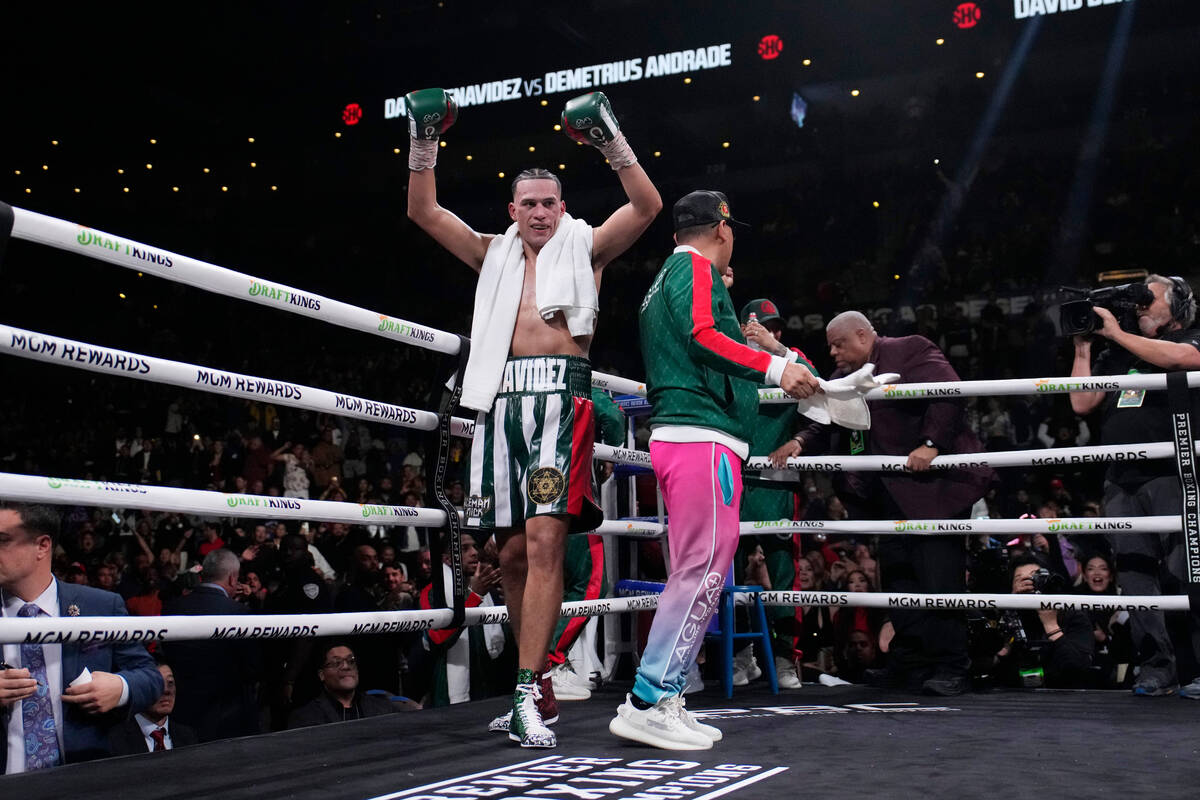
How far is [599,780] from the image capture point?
66.4 inches

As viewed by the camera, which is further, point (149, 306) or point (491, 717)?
point (149, 306)

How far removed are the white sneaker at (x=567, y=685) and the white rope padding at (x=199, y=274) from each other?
105cm

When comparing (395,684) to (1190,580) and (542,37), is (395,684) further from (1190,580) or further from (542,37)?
(542,37)

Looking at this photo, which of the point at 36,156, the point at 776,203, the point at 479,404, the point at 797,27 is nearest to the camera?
the point at 479,404

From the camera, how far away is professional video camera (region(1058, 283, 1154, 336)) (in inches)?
120

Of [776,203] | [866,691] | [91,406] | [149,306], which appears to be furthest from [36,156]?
[866,691]

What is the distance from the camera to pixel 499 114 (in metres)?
14.1

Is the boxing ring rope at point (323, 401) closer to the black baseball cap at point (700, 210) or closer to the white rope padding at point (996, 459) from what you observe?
the white rope padding at point (996, 459)

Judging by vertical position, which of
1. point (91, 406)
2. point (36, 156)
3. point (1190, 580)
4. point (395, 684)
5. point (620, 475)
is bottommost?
point (395, 684)

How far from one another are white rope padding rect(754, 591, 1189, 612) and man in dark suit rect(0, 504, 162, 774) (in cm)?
186

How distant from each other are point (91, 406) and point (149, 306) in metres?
2.39

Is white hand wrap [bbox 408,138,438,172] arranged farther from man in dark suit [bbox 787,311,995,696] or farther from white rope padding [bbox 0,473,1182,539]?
man in dark suit [bbox 787,311,995,696]

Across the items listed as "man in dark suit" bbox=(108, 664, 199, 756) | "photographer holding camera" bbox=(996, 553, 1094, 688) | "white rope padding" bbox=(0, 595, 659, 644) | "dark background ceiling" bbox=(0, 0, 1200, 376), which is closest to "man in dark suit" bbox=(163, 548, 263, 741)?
"man in dark suit" bbox=(108, 664, 199, 756)

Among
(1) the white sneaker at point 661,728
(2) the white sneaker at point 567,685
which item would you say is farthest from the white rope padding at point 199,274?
(2) the white sneaker at point 567,685
